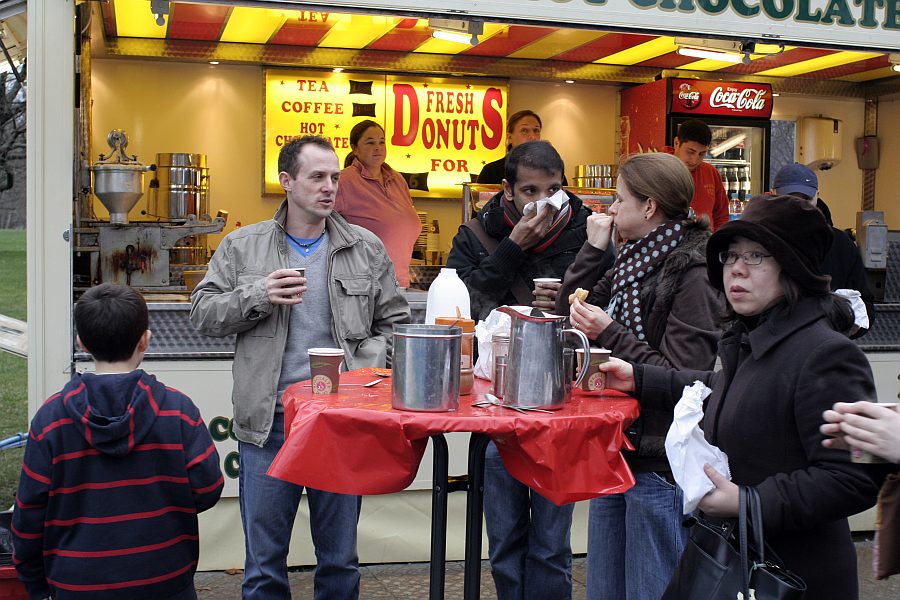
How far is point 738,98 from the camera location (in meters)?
9.48

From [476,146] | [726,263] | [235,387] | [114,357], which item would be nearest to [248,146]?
[476,146]

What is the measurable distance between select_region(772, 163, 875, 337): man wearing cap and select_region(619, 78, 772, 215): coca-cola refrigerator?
386 centimetres

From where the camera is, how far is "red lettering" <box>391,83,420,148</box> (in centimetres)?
958

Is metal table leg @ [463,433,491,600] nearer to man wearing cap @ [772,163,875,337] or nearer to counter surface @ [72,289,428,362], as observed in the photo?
counter surface @ [72,289,428,362]

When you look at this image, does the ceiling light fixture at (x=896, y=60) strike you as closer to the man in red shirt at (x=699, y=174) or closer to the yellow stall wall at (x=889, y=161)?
the man in red shirt at (x=699, y=174)

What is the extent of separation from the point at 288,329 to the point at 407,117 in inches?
245

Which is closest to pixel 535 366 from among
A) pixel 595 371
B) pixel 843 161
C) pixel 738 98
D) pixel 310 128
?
pixel 595 371

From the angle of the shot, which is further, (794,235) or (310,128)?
(310,128)

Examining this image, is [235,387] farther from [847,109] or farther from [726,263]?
[847,109]

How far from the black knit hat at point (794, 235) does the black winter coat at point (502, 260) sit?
1.44 meters

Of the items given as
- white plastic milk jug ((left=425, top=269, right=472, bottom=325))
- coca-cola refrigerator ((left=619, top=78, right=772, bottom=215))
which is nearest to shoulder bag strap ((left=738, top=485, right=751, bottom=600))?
white plastic milk jug ((left=425, top=269, right=472, bottom=325))

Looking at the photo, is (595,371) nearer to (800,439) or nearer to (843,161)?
(800,439)

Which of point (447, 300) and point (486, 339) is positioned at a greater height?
point (447, 300)

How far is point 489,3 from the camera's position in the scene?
4863 mm
